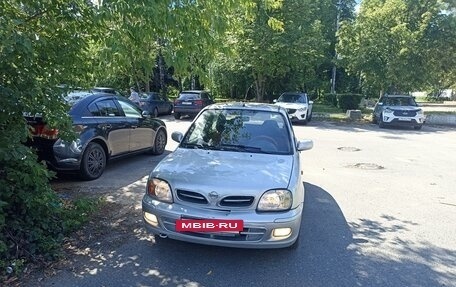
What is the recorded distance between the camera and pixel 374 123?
65.1 ft

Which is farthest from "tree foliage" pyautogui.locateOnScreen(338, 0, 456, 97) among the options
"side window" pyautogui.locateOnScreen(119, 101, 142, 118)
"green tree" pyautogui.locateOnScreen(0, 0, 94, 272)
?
"green tree" pyautogui.locateOnScreen(0, 0, 94, 272)

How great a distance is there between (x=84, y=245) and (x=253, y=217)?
1.98 meters

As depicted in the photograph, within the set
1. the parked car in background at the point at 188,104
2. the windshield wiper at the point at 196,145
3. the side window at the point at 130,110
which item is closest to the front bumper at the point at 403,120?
the parked car in background at the point at 188,104

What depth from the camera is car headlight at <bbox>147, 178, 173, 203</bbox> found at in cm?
375

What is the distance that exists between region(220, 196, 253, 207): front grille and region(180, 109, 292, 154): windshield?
1.10m

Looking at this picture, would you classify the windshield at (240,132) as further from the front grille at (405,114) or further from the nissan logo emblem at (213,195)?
the front grille at (405,114)

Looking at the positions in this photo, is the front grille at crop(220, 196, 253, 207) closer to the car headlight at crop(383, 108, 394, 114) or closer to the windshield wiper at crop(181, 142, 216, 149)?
the windshield wiper at crop(181, 142, 216, 149)

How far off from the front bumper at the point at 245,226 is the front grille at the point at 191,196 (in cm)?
8

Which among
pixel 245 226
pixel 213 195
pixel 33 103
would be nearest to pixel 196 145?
pixel 213 195

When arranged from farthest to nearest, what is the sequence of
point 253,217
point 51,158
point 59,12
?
point 51,158 < point 59,12 < point 253,217

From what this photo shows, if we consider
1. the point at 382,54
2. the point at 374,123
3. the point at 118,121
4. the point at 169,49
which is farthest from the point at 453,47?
the point at 169,49

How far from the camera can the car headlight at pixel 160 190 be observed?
12.3 ft

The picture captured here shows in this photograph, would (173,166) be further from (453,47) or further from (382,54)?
(453,47)

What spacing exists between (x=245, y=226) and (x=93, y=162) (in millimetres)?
4273
